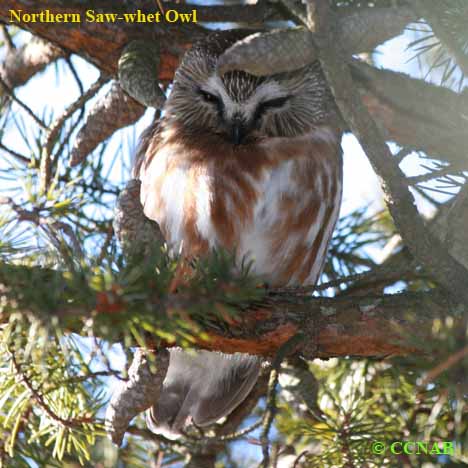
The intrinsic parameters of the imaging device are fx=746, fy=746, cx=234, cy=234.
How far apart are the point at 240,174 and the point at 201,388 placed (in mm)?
1161

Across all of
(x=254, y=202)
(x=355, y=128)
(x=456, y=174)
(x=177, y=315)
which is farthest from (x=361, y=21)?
(x=254, y=202)

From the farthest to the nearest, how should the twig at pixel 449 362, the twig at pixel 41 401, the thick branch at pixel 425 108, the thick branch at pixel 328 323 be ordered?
the twig at pixel 41 401, the thick branch at pixel 425 108, the thick branch at pixel 328 323, the twig at pixel 449 362

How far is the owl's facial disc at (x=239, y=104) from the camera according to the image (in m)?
3.08

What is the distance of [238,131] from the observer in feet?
9.96

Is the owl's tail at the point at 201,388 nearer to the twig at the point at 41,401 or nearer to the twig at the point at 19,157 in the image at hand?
the twig at the point at 41,401

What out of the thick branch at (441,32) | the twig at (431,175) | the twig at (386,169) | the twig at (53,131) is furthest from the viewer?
the twig at (53,131)

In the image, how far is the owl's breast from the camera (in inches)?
118

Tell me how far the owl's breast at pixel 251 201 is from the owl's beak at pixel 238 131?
48 mm

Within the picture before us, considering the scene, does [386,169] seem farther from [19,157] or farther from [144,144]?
[19,157]

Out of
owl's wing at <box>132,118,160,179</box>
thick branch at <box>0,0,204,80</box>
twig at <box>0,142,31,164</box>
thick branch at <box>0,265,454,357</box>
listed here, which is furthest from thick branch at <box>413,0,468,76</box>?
twig at <box>0,142,31,164</box>

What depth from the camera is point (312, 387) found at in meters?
3.27

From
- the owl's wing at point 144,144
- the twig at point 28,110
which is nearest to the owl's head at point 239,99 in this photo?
the owl's wing at point 144,144

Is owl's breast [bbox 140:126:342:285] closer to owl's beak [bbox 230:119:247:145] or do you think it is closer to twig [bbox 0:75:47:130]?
owl's beak [bbox 230:119:247:145]

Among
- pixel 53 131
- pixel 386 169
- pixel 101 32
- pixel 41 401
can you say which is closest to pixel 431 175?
pixel 386 169
